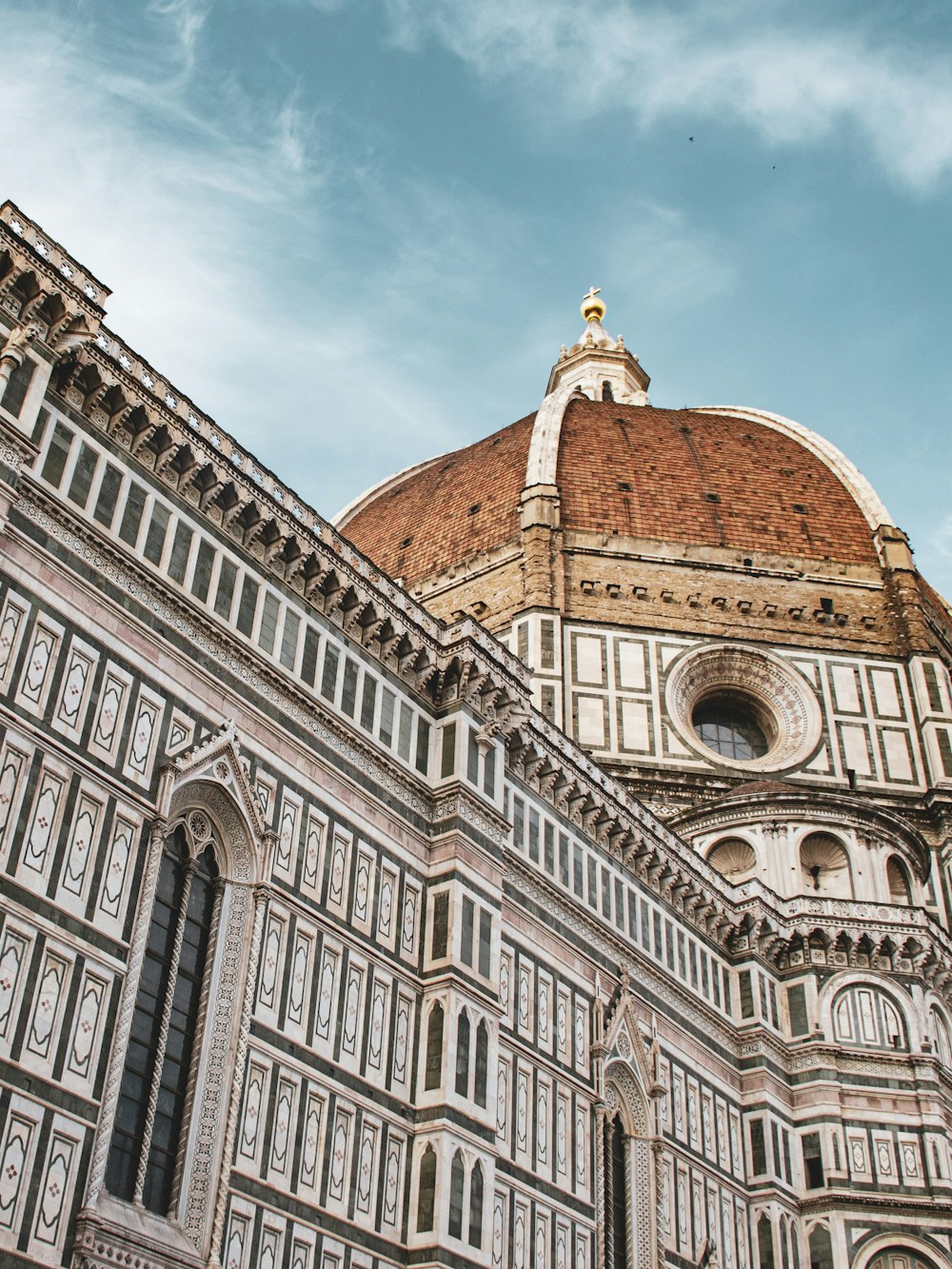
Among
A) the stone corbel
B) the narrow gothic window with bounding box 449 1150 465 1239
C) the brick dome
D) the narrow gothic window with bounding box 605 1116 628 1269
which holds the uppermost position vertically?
the brick dome

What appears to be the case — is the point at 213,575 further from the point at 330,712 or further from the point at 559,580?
the point at 559,580

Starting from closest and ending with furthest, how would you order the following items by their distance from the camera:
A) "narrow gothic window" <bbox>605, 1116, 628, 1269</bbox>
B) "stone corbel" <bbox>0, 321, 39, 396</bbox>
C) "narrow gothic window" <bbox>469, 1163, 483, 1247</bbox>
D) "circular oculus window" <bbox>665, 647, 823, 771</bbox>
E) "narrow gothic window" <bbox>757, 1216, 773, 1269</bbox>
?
"stone corbel" <bbox>0, 321, 39, 396</bbox>
"narrow gothic window" <bbox>469, 1163, 483, 1247</bbox>
"narrow gothic window" <bbox>605, 1116, 628, 1269</bbox>
"narrow gothic window" <bbox>757, 1216, 773, 1269</bbox>
"circular oculus window" <bbox>665, 647, 823, 771</bbox>

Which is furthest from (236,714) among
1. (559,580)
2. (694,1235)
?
(559,580)

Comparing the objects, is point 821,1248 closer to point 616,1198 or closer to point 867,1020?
point 867,1020

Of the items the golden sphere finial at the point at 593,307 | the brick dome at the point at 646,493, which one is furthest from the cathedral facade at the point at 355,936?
the golden sphere finial at the point at 593,307

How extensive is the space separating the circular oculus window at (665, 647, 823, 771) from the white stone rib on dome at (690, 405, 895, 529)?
29.5 ft

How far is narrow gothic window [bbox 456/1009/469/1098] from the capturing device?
2233 cm

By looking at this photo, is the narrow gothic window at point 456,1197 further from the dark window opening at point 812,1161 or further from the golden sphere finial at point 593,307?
the golden sphere finial at point 593,307

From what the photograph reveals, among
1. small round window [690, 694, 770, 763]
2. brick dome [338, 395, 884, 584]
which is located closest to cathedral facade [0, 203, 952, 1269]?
small round window [690, 694, 770, 763]

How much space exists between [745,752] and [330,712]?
→ 2393 cm

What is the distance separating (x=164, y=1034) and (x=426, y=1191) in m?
4.69

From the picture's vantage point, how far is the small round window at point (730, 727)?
44.9 m

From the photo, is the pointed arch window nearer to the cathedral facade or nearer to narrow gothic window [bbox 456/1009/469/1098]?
the cathedral facade

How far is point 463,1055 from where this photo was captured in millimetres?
22594
